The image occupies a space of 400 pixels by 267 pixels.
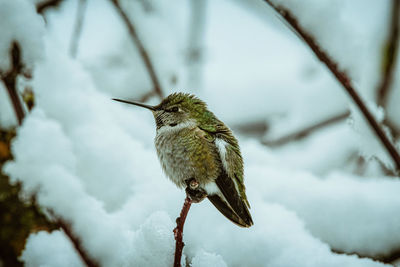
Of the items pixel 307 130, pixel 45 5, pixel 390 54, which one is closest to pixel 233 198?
pixel 45 5

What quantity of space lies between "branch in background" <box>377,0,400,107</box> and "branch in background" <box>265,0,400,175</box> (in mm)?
1076

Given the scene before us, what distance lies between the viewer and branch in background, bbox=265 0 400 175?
34.9 inches

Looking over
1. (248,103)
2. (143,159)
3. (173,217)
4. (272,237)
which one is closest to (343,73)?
(272,237)

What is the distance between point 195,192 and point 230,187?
136 mm

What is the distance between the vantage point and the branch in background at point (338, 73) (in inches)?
34.9

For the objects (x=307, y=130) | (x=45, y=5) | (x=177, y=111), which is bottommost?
(x=177, y=111)

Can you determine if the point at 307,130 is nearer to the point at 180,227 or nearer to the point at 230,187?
the point at 230,187

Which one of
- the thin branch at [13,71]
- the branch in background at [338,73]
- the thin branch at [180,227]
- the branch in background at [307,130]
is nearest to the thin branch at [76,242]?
the thin branch at [180,227]

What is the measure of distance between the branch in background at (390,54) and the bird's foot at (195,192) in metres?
1.58

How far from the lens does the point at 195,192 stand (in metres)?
0.89

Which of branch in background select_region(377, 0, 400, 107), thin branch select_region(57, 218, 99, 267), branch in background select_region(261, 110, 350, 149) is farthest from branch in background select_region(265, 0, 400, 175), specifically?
branch in background select_region(261, 110, 350, 149)

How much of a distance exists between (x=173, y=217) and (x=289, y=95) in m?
2.71

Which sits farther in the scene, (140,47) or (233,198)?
(140,47)

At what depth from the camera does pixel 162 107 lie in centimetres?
119
